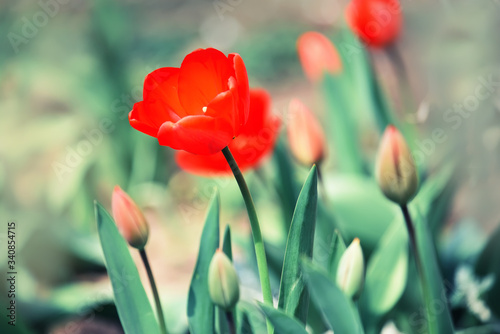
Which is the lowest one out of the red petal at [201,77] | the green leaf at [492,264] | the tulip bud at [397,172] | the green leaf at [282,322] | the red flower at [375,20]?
the green leaf at [492,264]

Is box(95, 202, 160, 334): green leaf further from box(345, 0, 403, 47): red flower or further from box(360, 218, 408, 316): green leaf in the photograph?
box(345, 0, 403, 47): red flower

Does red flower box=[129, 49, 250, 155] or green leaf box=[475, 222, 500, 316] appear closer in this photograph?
red flower box=[129, 49, 250, 155]

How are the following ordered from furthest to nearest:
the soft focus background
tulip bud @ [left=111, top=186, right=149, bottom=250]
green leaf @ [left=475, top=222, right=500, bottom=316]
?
the soft focus background → green leaf @ [left=475, top=222, right=500, bottom=316] → tulip bud @ [left=111, top=186, right=149, bottom=250]

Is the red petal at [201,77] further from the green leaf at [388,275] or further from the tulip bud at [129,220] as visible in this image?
the green leaf at [388,275]

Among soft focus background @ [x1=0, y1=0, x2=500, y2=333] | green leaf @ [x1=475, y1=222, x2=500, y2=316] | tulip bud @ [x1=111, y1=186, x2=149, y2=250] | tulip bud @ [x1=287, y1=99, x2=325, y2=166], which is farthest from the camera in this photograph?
soft focus background @ [x1=0, y1=0, x2=500, y2=333]

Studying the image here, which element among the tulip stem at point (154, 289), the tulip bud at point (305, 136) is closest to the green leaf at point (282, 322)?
the tulip stem at point (154, 289)

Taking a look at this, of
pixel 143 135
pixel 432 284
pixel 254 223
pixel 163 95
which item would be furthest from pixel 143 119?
pixel 143 135

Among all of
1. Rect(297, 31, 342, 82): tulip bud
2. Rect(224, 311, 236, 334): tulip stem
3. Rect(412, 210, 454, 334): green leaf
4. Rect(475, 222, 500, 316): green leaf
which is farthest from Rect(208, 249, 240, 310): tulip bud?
Rect(297, 31, 342, 82): tulip bud

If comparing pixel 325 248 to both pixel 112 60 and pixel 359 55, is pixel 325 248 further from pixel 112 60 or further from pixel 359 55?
pixel 112 60
